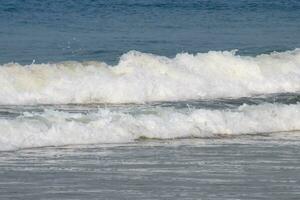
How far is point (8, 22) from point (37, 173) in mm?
22935

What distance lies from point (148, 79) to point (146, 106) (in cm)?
244

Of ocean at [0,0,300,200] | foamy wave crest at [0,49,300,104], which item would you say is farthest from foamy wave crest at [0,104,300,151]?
foamy wave crest at [0,49,300,104]

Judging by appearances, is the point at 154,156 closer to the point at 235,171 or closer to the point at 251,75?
the point at 235,171

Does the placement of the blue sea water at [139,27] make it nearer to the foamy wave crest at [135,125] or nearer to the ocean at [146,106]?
the ocean at [146,106]

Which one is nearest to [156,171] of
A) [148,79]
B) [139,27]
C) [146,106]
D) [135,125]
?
[135,125]

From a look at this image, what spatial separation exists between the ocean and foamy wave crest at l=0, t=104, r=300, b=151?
0.08ft

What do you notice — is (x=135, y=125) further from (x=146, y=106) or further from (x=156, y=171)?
(x=146, y=106)

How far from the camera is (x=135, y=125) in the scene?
18047 millimetres

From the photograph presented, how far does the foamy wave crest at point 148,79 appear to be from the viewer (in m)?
22.8

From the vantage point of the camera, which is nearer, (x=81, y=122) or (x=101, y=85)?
(x=81, y=122)

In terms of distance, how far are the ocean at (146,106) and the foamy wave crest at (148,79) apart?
0.12ft

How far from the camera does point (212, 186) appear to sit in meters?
13.5

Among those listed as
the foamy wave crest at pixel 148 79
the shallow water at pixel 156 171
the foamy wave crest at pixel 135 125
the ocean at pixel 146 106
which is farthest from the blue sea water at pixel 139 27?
the shallow water at pixel 156 171

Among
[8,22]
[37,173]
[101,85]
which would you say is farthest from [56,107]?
[8,22]
